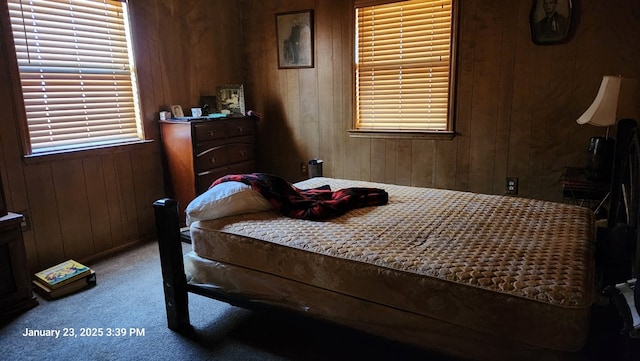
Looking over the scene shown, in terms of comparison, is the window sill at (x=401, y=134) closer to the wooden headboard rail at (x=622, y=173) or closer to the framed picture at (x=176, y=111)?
the wooden headboard rail at (x=622, y=173)

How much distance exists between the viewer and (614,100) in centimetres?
263

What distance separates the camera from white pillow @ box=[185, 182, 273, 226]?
225cm

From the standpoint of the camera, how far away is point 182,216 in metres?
3.75

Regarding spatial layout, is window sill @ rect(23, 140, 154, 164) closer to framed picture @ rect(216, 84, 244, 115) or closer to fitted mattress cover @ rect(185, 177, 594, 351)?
framed picture @ rect(216, 84, 244, 115)

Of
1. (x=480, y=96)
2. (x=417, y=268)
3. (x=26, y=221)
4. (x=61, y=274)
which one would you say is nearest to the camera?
(x=417, y=268)

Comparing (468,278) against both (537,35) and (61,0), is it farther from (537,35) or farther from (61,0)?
(61,0)

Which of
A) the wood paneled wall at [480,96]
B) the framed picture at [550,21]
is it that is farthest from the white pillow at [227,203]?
the framed picture at [550,21]

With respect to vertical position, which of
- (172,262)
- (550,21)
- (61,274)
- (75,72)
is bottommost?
(61,274)

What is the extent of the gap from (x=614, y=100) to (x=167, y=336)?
2999 mm

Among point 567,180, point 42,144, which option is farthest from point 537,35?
point 42,144

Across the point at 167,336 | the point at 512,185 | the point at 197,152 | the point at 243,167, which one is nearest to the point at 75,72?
the point at 197,152

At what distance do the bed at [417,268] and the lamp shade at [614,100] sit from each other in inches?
16.2

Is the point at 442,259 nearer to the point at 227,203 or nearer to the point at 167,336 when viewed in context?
the point at 227,203

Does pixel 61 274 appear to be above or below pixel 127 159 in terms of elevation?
below
